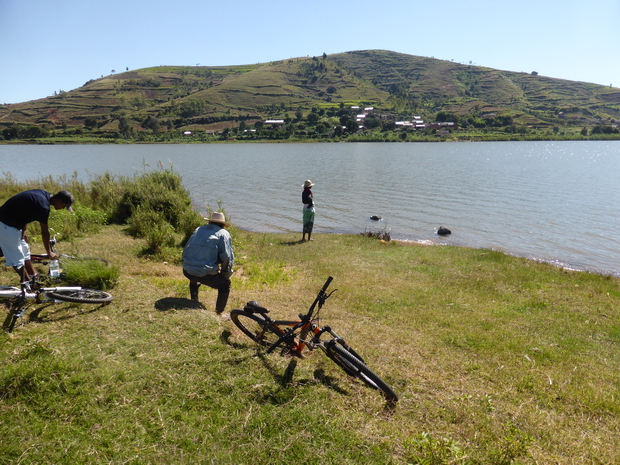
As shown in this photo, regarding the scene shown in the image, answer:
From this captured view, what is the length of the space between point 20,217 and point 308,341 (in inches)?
215

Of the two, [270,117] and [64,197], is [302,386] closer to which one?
[64,197]

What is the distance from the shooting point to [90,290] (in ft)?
22.3

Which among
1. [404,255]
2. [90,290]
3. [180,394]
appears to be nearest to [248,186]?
[404,255]

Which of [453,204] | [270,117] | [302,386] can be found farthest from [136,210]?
[270,117]

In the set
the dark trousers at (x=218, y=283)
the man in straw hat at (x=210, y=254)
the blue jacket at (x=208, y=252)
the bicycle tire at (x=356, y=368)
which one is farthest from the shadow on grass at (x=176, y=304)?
the bicycle tire at (x=356, y=368)

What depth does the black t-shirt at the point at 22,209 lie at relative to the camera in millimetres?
6172

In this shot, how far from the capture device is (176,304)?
7.06 metres

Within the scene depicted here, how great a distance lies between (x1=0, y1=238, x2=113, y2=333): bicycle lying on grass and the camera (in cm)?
597

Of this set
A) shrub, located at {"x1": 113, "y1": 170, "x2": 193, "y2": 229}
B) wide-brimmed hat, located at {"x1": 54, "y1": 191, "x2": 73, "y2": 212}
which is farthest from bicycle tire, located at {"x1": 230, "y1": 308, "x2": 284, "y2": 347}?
shrub, located at {"x1": 113, "y1": 170, "x2": 193, "y2": 229}

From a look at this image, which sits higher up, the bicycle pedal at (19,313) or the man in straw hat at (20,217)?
the man in straw hat at (20,217)

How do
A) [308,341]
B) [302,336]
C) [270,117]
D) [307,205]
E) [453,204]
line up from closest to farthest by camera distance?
[302,336] < [308,341] < [307,205] < [453,204] < [270,117]

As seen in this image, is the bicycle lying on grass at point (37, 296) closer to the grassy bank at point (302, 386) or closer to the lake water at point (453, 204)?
the grassy bank at point (302, 386)

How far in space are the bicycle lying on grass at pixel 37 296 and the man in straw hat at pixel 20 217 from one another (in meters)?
0.21

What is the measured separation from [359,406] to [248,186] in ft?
114
